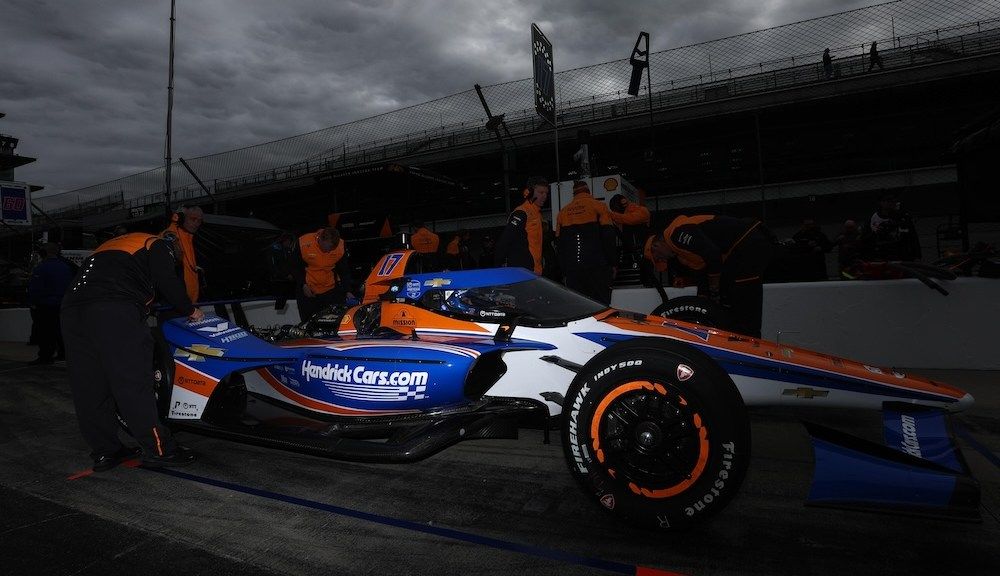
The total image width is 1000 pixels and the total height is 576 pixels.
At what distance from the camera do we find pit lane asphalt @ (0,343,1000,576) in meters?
2.04

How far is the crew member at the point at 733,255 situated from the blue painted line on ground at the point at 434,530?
294 cm

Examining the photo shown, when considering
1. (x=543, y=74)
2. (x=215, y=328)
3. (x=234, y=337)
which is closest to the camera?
(x=234, y=337)

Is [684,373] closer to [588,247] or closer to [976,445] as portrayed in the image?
[976,445]

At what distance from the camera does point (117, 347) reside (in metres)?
3.12

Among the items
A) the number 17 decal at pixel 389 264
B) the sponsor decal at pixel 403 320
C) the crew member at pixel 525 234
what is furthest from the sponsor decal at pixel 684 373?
the crew member at pixel 525 234

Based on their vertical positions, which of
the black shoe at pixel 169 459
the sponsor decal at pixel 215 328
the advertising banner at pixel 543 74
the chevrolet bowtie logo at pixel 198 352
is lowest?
the black shoe at pixel 169 459

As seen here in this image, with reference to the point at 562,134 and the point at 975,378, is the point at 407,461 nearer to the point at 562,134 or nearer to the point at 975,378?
the point at 975,378

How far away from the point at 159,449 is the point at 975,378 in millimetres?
6206

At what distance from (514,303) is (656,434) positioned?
4.04ft

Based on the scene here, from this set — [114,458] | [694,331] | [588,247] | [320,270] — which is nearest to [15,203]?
[320,270]

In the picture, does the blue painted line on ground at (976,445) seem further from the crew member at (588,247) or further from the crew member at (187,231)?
the crew member at (187,231)

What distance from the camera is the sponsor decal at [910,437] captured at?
2248 millimetres

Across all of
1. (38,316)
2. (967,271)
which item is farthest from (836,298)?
(38,316)

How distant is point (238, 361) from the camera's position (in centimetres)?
323
